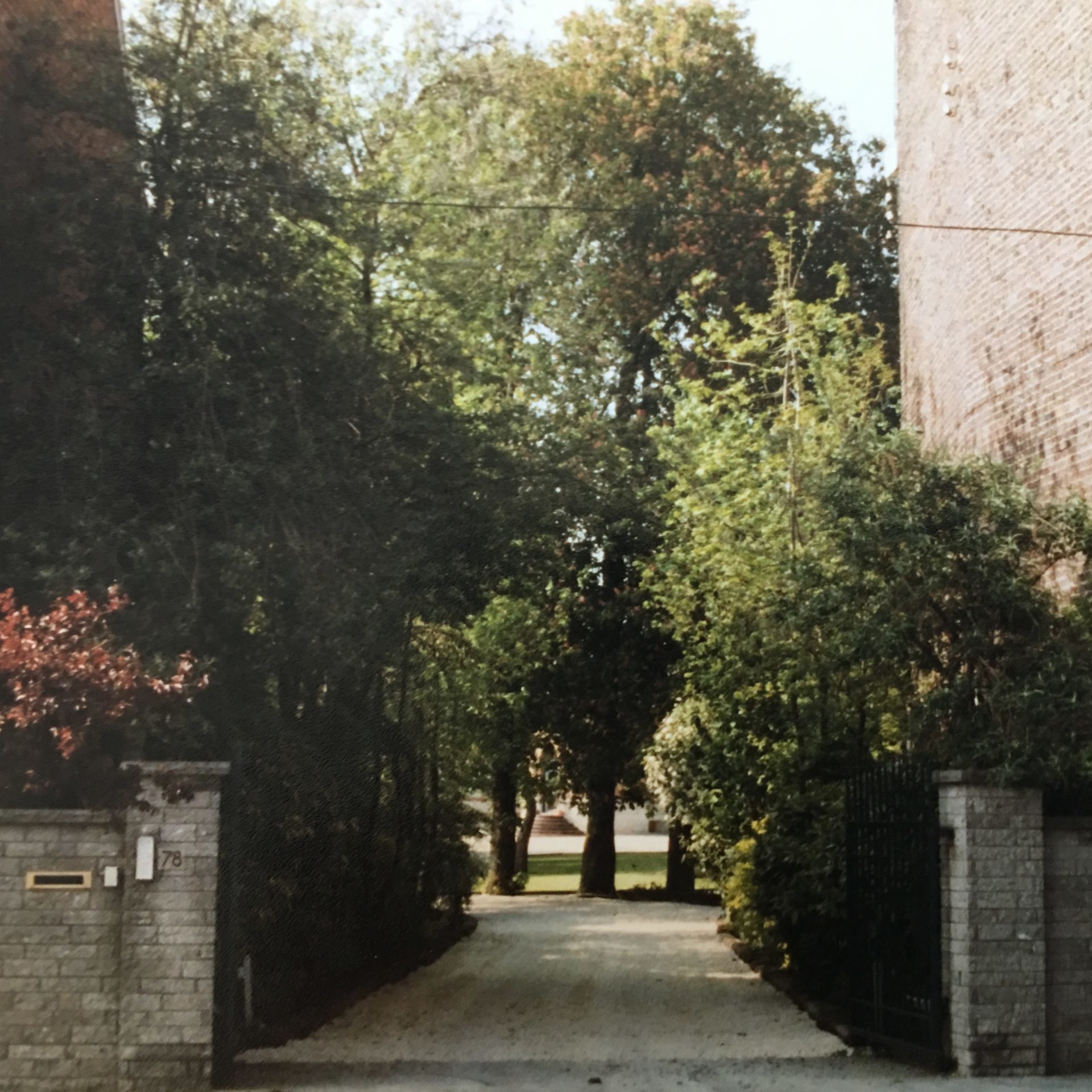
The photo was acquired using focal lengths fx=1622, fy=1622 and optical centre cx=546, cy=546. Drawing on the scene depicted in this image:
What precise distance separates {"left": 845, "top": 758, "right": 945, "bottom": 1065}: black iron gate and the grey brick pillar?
480 centimetres

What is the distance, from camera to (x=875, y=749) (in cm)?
1509

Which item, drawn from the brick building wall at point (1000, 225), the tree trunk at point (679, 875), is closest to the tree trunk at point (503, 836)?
the tree trunk at point (679, 875)

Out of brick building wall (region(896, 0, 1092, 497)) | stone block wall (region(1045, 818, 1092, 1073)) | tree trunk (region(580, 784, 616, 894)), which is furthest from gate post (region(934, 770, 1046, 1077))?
tree trunk (region(580, 784, 616, 894))

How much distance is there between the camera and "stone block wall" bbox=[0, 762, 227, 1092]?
10.0 m

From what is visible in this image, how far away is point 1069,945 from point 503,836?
23487 mm

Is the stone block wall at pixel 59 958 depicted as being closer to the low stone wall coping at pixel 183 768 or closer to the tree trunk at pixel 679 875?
the low stone wall coping at pixel 183 768

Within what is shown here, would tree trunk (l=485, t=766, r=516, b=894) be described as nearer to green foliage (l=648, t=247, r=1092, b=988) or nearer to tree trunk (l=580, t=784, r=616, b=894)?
tree trunk (l=580, t=784, r=616, b=894)

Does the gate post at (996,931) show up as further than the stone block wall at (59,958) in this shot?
Yes

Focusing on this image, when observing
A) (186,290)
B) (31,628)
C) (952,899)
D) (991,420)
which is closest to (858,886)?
(952,899)

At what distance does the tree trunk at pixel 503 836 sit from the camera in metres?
32.1

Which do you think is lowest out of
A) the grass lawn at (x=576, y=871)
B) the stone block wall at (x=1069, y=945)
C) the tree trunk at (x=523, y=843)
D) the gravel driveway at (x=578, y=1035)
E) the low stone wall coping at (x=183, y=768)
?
the grass lawn at (x=576, y=871)

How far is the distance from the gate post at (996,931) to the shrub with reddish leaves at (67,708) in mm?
5326

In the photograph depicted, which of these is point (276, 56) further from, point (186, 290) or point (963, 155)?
point (963, 155)

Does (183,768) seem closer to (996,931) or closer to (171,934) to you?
(171,934)
